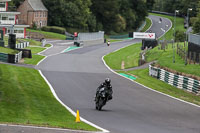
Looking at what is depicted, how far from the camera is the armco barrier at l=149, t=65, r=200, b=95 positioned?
33.7m

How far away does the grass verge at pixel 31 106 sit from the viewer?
58.5 feet

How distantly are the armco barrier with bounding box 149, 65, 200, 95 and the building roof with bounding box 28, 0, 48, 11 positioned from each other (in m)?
74.0

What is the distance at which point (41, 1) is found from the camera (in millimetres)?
119000

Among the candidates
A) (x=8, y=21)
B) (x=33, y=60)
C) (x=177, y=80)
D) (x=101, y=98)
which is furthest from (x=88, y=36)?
(x=101, y=98)

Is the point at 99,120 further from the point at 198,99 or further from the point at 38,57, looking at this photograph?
the point at 38,57

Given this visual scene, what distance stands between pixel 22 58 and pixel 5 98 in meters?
31.6

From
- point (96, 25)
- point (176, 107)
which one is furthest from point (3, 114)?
point (96, 25)

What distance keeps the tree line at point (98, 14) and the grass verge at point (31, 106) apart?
86425 millimetres

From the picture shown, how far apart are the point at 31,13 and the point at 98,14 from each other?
31.3 metres

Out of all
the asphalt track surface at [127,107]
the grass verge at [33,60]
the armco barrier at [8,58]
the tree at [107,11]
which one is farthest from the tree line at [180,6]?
the asphalt track surface at [127,107]

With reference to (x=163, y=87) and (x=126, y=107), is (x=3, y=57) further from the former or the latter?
(x=126, y=107)

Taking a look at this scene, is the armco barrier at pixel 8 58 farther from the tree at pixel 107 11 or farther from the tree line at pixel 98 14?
the tree at pixel 107 11

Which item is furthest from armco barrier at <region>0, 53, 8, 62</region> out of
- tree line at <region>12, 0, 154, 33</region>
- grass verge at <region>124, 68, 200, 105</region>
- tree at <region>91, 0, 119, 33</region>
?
tree at <region>91, 0, 119, 33</region>

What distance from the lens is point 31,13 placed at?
112562mm
